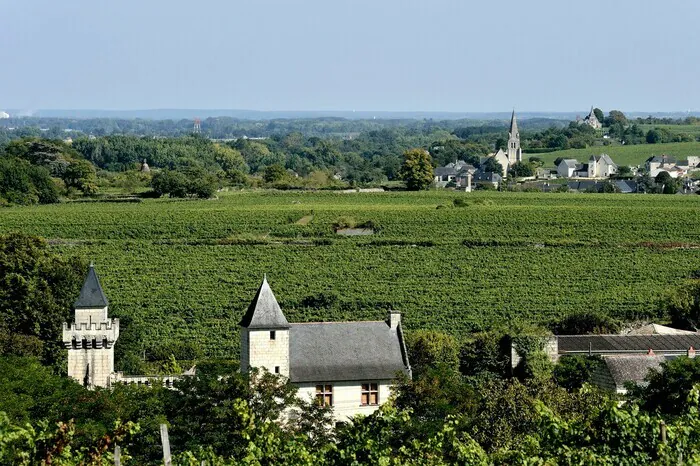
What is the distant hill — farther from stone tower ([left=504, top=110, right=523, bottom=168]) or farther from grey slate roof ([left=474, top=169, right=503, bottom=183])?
grey slate roof ([left=474, top=169, right=503, bottom=183])

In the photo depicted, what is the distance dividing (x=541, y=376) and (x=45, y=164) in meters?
92.4

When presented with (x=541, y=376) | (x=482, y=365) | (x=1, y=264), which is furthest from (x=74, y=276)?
(x=541, y=376)

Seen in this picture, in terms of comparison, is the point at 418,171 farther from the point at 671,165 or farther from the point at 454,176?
the point at 671,165

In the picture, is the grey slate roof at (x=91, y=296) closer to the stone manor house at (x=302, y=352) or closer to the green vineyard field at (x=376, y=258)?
the stone manor house at (x=302, y=352)

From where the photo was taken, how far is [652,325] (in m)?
44.2

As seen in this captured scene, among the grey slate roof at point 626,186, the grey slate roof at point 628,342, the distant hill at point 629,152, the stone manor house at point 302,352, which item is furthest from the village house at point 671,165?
the stone manor house at point 302,352

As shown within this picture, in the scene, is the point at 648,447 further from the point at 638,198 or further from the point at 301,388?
the point at 638,198

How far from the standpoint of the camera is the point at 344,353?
30.7 m

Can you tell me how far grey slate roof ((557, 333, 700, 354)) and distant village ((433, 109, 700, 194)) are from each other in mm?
74087

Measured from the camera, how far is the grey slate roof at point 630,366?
3350 centimetres

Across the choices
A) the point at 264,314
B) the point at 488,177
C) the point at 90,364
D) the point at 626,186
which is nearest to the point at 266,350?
the point at 264,314

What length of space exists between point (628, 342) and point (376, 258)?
25916 mm

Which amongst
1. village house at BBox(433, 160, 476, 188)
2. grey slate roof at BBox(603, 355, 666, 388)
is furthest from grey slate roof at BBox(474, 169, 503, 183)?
grey slate roof at BBox(603, 355, 666, 388)

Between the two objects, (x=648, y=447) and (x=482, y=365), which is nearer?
(x=648, y=447)
